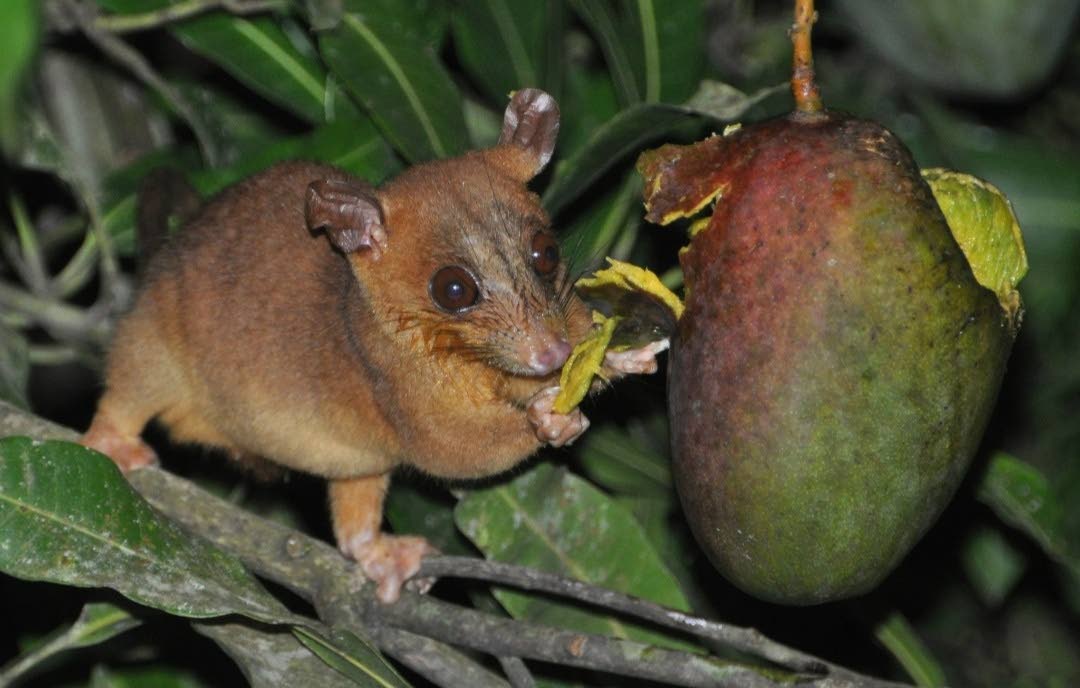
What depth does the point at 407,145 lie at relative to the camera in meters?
3.56

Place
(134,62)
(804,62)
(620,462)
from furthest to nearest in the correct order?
(134,62) < (620,462) < (804,62)

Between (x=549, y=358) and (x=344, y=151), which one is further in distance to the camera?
(x=344, y=151)

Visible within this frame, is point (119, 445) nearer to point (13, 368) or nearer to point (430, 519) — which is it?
point (13, 368)

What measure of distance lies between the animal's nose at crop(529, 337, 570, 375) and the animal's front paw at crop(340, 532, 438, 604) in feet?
2.14

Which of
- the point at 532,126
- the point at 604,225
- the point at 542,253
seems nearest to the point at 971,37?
the point at 604,225

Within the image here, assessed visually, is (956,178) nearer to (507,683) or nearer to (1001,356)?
(1001,356)

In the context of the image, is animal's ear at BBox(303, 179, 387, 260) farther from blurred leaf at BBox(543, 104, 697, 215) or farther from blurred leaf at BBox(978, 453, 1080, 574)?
blurred leaf at BBox(978, 453, 1080, 574)

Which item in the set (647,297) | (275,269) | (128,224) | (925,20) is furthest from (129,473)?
(925,20)

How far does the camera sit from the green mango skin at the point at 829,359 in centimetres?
212

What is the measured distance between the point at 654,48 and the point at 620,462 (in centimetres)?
108

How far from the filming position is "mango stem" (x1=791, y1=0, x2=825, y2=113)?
2.22 m

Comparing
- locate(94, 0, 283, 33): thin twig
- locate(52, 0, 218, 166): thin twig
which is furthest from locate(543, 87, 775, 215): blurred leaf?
locate(52, 0, 218, 166): thin twig

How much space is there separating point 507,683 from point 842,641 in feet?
5.68

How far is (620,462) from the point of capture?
145 inches
